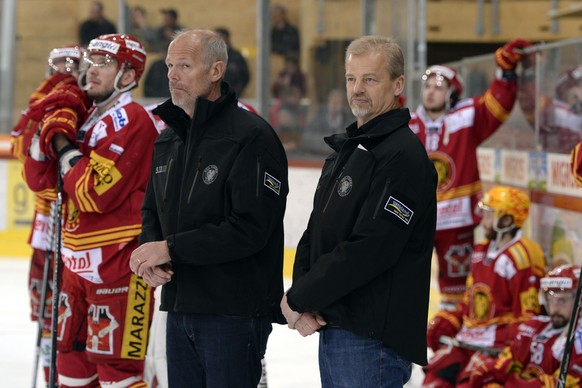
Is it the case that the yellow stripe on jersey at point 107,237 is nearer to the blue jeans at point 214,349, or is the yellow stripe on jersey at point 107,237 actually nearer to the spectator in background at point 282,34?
the blue jeans at point 214,349

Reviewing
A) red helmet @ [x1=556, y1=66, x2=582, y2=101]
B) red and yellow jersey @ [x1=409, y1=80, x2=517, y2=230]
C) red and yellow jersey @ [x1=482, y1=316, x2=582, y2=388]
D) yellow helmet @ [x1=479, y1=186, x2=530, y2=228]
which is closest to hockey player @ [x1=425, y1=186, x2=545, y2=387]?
yellow helmet @ [x1=479, y1=186, x2=530, y2=228]

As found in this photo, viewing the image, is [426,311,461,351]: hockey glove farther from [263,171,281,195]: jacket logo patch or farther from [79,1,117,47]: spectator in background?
[79,1,117,47]: spectator in background

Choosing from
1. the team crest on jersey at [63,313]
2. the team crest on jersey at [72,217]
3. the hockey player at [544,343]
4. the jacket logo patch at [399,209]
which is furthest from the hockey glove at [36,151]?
the hockey player at [544,343]

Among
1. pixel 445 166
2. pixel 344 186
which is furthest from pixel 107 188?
pixel 445 166

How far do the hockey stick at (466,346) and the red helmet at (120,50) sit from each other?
5.97 ft

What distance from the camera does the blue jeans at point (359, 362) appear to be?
7.86 feet

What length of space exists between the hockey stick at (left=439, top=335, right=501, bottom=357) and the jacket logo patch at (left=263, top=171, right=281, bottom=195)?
6.18 feet

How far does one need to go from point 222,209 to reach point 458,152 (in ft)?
8.84

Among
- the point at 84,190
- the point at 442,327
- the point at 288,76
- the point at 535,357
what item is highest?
the point at 84,190

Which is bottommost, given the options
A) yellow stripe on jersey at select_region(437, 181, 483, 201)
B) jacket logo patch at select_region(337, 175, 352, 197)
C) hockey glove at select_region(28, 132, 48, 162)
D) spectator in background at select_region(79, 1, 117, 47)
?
yellow stripe on jersey at select_region(437, 181, 483, 201)

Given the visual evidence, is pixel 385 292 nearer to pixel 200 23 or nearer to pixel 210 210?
pixel 210 210

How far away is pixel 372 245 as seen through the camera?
234 cm

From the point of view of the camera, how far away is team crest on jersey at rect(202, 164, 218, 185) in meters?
2.73

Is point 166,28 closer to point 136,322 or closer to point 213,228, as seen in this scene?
point 136,322
